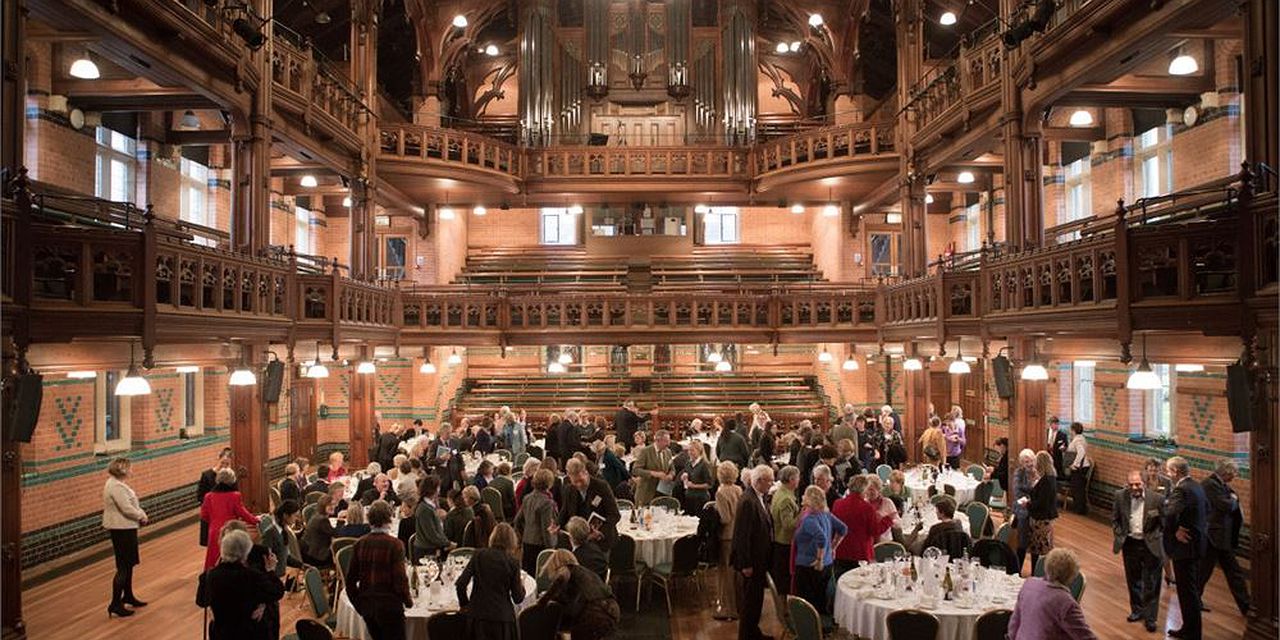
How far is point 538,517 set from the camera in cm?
830

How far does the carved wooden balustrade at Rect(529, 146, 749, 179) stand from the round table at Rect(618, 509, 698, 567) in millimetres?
13518

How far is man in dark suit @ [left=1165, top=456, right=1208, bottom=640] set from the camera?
8008 mm

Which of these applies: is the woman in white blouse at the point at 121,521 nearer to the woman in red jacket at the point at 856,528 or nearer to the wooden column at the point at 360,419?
the woman in red jacket at the point at 856,528

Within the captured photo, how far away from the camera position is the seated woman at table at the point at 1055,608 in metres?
5.04

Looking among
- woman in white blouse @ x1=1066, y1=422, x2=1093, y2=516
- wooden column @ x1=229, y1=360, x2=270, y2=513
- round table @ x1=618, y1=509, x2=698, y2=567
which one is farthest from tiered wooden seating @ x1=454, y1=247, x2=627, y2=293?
round table @ x1=618, y1=509, x2=698, y2=567

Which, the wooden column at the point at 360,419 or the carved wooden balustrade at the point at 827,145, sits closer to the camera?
the wooden column at the point at 360,419

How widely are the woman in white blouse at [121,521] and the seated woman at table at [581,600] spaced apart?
5830mm

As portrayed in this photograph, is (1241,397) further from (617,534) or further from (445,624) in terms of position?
(445,624)

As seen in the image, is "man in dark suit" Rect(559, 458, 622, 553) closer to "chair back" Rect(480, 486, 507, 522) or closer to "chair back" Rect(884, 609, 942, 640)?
"chair back" Rect(480, 486, 507, 522)

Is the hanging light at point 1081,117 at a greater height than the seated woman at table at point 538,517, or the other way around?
the hanging light at point 1081,117

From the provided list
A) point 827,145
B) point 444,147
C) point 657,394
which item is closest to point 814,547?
point 827,145

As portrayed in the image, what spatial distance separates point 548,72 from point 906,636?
19665mm

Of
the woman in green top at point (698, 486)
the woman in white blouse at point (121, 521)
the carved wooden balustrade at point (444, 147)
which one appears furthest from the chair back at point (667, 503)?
the carved wooden balustrade at point (444, 147)

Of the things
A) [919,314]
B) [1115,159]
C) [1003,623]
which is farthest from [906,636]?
[1115,159]
